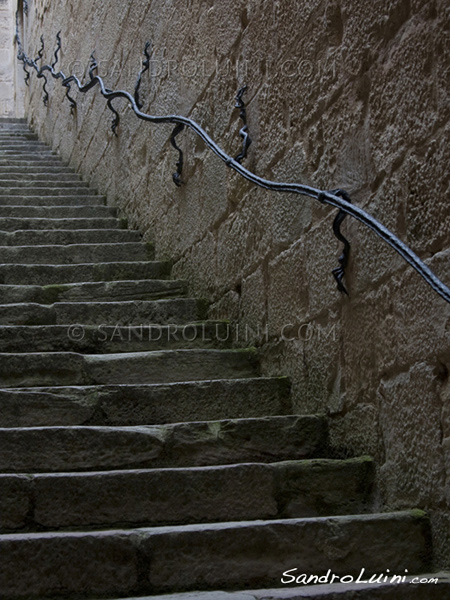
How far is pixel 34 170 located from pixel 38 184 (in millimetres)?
632

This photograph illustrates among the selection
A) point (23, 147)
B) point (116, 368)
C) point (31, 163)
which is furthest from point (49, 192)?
point (116, 368)

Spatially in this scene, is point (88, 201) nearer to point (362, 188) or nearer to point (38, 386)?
point (38, 386)

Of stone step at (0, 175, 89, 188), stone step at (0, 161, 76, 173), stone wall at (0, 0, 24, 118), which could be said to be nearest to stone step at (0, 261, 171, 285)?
stone step at (0, 175, 89, 188)

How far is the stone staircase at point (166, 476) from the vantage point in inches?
68.0

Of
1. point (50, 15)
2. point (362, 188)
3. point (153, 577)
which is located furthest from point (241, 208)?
point (50, 15)

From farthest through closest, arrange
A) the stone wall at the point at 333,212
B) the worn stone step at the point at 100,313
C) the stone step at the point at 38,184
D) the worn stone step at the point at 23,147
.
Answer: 1. the worn stone step at the point at 23,147
2. the stone step at the point at 38,184
3. the worn stone step at the point at 100,313
4. the stone wall at the point at 333,212

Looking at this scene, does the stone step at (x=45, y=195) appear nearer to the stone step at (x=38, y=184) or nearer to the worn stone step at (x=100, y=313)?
the stone step at (x=38, y=184)

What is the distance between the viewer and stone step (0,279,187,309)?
3.49m

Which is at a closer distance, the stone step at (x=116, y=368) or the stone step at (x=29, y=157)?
the stone step at (x=116, y=368)

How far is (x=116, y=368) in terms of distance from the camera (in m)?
2.77

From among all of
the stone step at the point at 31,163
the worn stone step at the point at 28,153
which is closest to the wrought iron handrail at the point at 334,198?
the stone step at the point at 31,163

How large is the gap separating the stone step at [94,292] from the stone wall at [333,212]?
0.15 meters

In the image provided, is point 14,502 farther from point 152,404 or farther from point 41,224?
point 41,224
